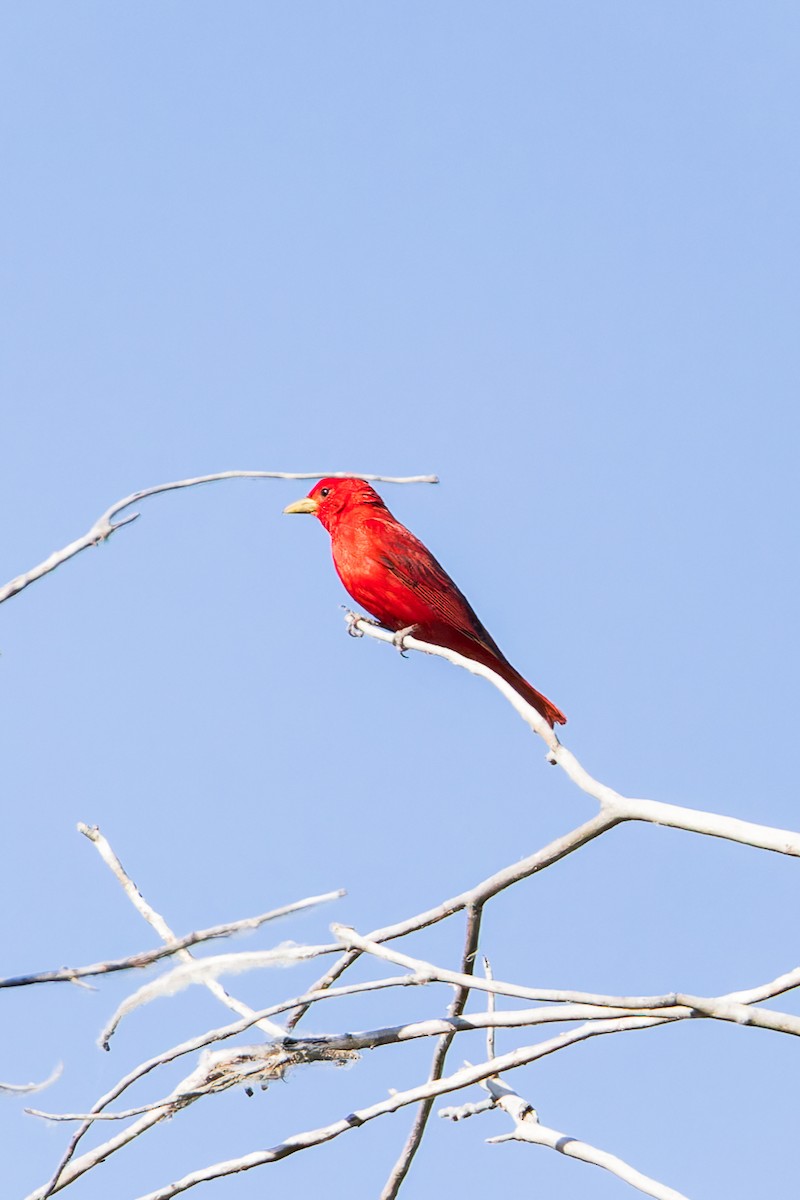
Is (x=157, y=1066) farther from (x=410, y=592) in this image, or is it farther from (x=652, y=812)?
(x=410, y=592)

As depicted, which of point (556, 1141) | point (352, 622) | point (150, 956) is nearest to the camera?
point (150, 956)

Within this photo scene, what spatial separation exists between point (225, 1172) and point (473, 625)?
4457 mm

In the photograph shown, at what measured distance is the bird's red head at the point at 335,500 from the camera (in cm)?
752

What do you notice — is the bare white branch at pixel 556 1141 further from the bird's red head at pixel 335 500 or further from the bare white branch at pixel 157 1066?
the bird's red head at pixel 335 500

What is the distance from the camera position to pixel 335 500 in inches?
299

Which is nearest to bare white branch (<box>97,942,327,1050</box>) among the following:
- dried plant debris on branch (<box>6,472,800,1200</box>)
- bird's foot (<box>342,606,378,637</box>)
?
dried plant debris on branch (<box>6,472,800,1200</box>)

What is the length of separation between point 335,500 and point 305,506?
8.0 inches

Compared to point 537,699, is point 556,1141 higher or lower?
lower

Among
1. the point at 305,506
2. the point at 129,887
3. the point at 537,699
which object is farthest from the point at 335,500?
the point at 129,887

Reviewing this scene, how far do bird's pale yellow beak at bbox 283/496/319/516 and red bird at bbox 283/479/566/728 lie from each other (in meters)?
0.39

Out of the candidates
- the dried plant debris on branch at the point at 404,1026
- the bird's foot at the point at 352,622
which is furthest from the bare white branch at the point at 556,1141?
the bird's foot at the point at 352,622

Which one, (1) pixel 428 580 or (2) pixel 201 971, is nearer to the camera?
(2) pixel 201 971

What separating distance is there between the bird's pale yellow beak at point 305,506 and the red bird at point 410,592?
0.39m

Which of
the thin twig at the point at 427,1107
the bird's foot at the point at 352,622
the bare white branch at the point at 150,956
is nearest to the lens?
the bare white branch at the point at 150,956
